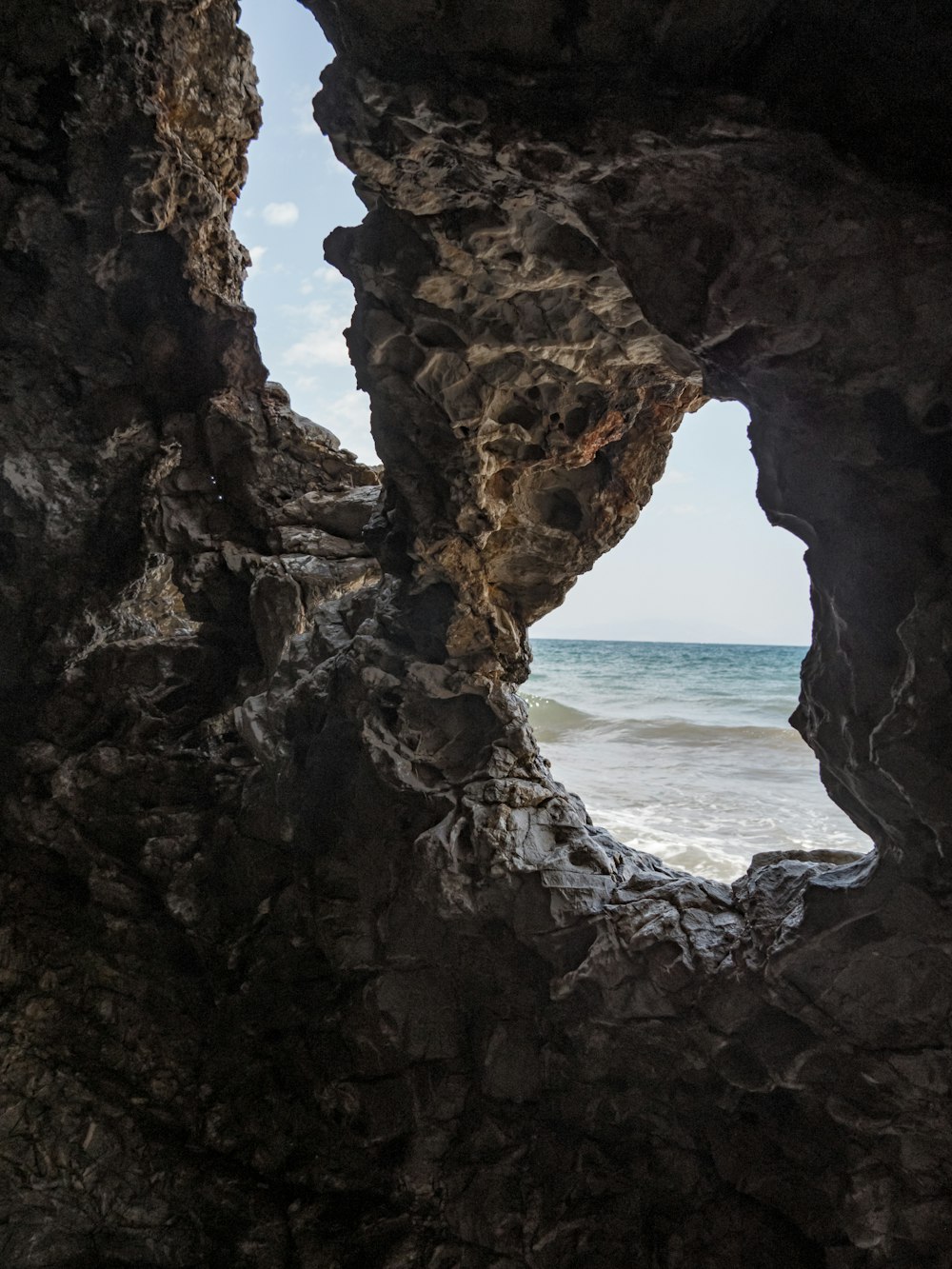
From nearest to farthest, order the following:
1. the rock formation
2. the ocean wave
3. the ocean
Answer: the rock formation, the ocean, the ocean wave

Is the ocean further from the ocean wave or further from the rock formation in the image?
the rock formation

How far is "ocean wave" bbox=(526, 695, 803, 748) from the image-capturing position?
14.4 metres

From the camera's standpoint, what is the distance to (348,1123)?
145 inches

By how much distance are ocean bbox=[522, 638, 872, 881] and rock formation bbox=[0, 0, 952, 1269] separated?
12.7ft

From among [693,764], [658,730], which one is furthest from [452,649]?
[658,730]

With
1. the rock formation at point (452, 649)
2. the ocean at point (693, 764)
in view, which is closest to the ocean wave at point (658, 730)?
the ocean at point (693, 764)

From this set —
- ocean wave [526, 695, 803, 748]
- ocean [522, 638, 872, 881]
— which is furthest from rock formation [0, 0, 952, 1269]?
ocean wave [526, 695, 803, 748]

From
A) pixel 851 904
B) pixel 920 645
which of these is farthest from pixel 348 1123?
pixel 920 645

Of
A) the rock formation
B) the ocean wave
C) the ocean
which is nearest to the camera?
the rock formation

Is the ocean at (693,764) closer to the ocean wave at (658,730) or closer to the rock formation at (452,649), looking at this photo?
the ocean wave at (658,730)

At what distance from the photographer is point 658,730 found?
1593 centimetres

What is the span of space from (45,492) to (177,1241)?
4.19 m

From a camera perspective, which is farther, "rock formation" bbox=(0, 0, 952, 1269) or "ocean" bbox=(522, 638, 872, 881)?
"ocean" bbox=(522, 638, 872, 881)

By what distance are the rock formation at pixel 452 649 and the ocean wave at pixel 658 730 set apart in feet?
29.5
